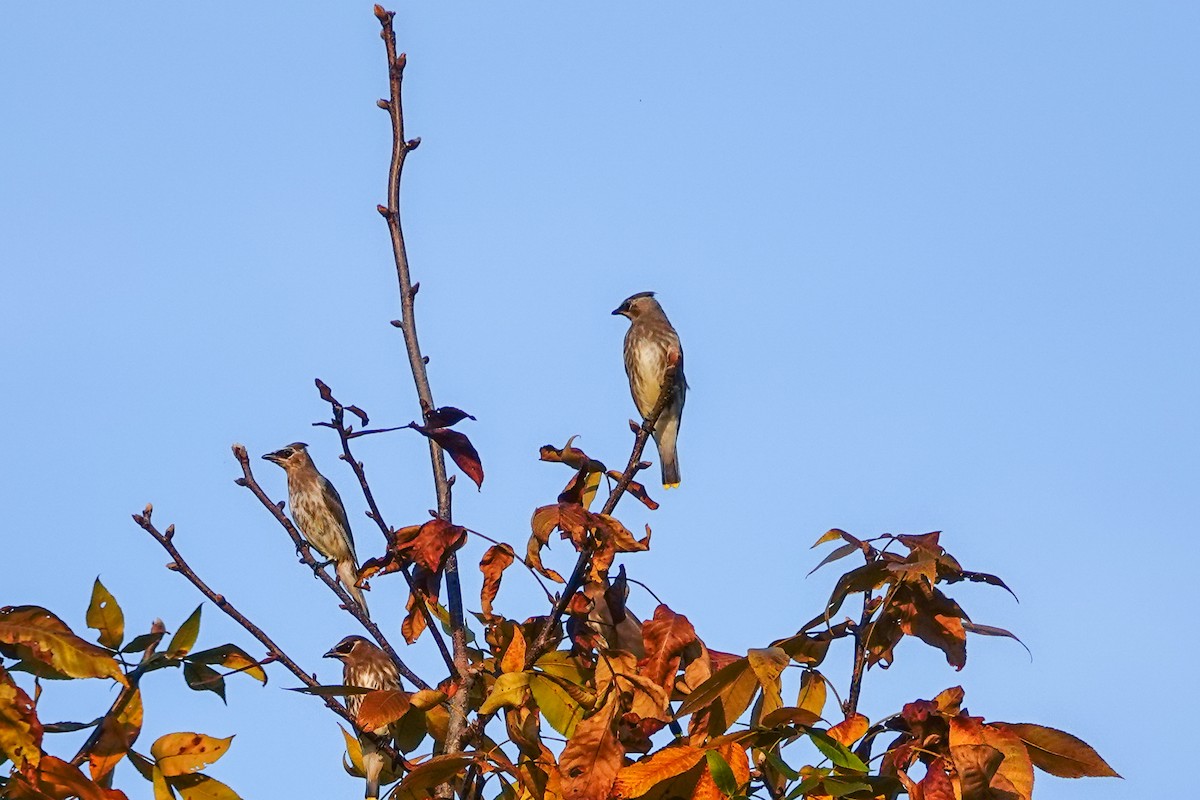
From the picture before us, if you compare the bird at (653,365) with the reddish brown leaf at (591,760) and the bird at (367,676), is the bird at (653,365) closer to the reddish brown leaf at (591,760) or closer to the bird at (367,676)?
the bird at (367,676)

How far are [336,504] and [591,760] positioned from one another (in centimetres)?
869

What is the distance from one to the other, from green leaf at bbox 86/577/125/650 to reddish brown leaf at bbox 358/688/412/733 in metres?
0.45

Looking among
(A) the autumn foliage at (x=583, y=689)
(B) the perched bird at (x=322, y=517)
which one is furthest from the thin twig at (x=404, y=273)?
(B) the perched bird at (x=322, y=517)

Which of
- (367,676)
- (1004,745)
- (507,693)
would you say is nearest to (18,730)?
(507,693)

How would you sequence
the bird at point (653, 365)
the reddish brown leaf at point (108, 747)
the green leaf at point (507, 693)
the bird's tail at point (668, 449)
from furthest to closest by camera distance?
the bird's tail at point (668, 449)
the bird at point (653, 365)
the green leaf at point (507, 693)
the reddish brown leaf at point (108, 747)

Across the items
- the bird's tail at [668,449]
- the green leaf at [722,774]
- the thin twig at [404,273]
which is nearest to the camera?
the green leaf at [722,774]

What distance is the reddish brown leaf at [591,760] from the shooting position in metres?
2.35

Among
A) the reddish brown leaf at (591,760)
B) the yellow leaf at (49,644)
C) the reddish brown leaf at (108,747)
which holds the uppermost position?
the yellow leaf at (49,644)

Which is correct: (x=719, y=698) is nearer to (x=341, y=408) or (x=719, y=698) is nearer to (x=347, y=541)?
(x=341, y=408)

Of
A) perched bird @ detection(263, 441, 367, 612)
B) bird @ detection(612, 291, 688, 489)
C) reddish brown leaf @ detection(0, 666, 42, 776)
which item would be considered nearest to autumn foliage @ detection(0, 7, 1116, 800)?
reddish brown leaf @ detection(0, 666, 42, 776)

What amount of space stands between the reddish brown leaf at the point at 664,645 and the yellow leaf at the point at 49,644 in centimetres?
88

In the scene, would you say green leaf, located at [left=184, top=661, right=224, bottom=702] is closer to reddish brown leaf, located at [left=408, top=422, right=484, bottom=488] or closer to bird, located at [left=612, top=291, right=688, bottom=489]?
reddish brown leaf, located at [left=408, top=422, right=484, bottom=488]

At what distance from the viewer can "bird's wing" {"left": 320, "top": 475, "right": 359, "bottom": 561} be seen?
10.8m

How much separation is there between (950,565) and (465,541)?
0.88 m
